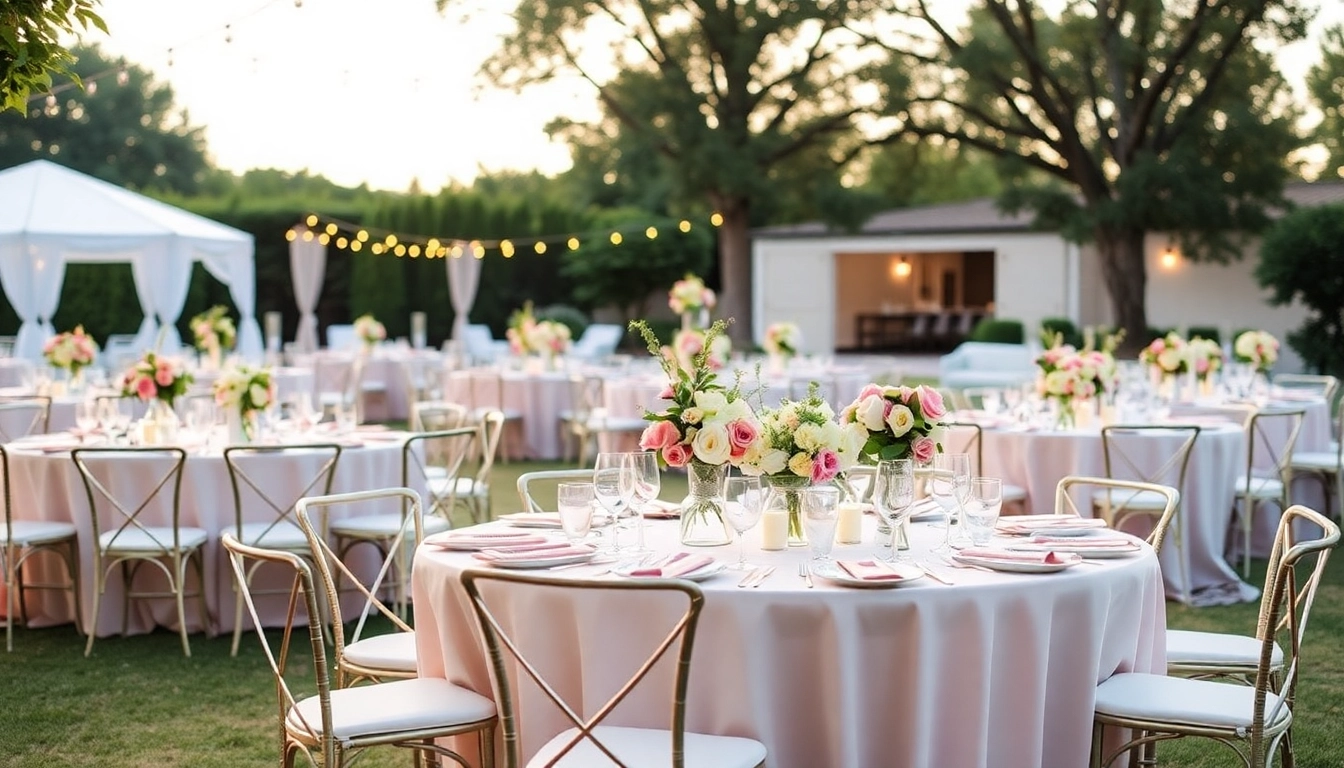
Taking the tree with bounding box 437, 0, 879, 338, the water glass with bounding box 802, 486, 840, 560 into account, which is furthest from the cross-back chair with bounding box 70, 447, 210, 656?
the tree with bounding box 437, 0, 879, 338

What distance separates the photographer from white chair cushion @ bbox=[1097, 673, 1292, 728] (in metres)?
3.75

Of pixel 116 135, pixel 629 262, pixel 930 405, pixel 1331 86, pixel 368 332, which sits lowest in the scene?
pixel 930 405

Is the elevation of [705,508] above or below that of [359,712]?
above

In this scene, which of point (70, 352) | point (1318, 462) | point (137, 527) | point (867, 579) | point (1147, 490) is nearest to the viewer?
point (867, 579)

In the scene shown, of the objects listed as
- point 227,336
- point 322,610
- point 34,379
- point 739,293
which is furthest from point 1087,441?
point 739,293

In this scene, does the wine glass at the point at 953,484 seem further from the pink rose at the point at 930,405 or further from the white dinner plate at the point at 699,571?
the white dinner plate at the point at 699,571

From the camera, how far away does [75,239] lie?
46.4 ft

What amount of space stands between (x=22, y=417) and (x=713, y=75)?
54.7 ft

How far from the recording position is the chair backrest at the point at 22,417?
8.35m

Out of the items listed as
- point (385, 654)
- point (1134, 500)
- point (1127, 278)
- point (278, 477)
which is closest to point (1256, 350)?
point (1134, 500)

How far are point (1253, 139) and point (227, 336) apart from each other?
15.1m

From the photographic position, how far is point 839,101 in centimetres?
2494

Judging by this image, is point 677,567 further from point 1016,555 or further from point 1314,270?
point 1314,270

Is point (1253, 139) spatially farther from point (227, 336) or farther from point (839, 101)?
point (227, 336)
